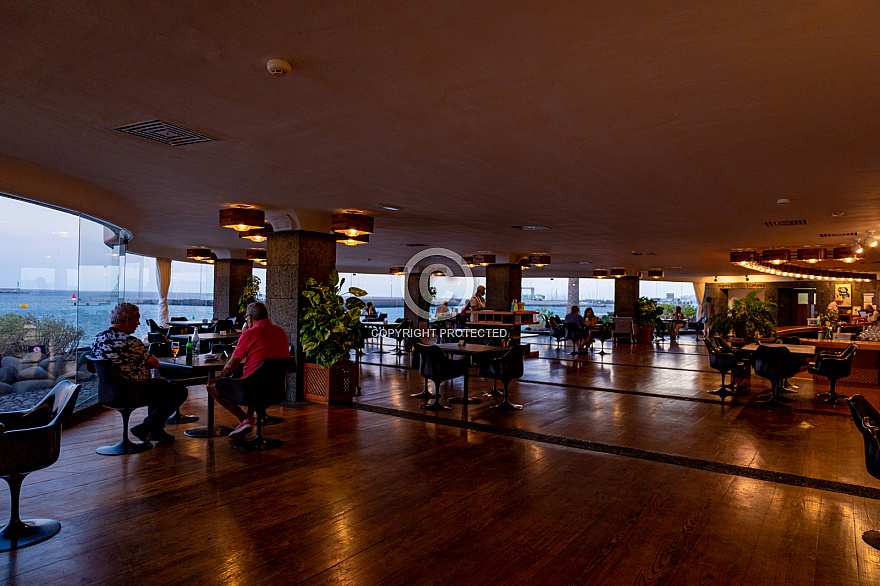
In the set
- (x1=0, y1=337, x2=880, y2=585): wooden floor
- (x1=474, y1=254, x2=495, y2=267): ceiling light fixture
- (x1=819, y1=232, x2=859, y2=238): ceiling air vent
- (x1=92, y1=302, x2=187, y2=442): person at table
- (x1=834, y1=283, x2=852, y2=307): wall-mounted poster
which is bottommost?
(x1=0, y1=337, x2=880, y2=585): wooden floor

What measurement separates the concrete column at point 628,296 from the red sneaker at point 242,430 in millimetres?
15897

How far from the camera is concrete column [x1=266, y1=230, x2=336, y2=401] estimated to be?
7.46 metres

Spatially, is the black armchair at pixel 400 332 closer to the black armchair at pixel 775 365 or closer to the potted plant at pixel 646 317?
the black armchair at pixel 775 365

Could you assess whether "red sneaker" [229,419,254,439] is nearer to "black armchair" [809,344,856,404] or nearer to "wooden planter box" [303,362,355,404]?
"wooden planter box" [303,362,355,404]

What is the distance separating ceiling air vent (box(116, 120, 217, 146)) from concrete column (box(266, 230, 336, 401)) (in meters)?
3.29

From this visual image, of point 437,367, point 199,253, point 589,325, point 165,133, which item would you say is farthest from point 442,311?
point 165,133

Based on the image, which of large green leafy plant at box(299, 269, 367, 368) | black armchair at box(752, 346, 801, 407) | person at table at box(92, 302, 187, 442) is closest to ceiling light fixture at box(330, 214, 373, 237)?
large green leafy plant at box(299, 269, 367, 368)

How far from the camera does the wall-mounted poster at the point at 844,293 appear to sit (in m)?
21.3

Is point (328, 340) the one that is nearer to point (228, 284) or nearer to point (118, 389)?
point (118, 389)

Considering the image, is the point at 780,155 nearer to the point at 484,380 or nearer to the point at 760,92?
the point at 760,92

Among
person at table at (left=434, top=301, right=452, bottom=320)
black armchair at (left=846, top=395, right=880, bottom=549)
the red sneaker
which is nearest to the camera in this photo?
black armchair at (left=846, top=395, right=880, bottom=549)

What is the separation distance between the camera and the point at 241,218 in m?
7.21

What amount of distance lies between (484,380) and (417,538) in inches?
255

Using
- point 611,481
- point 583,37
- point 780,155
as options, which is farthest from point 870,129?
point 611,481
